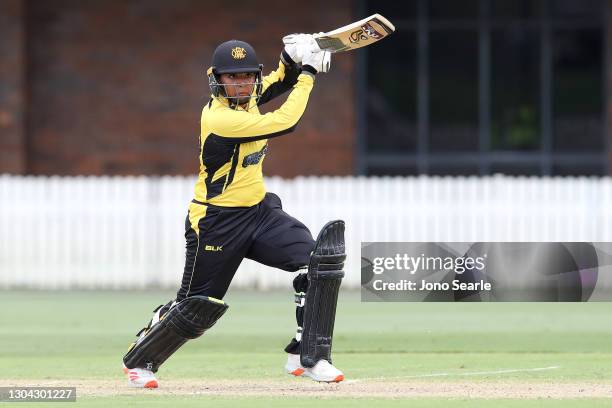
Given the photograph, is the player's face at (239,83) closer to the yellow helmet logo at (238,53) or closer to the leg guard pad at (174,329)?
the yellow helmet logo at (238,53)

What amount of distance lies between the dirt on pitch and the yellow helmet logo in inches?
72.1

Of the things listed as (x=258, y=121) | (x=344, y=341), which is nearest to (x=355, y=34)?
(x=258, y=121)

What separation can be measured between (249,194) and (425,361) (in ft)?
6.84

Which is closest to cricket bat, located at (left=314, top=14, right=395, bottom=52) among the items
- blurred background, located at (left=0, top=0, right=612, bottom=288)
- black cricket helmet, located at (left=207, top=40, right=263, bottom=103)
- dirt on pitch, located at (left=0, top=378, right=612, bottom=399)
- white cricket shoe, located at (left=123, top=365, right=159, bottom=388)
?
black cricket helmet, located at (left=207, top=40, right=263, bottom=103)

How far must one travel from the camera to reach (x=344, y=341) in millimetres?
10539

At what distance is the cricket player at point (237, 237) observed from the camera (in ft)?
25.2

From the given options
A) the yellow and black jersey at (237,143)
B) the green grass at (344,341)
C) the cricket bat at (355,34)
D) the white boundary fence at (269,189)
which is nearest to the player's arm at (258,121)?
the yellow and black jersey at (237,143)

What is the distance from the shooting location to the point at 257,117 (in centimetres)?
764

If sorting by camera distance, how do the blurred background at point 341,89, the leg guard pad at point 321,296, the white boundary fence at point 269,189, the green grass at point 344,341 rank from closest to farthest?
the leg guard pad at point 321,296
the green grass at point 344,341
the white boundary fence at point 269,189
the blurred background at point 341,89

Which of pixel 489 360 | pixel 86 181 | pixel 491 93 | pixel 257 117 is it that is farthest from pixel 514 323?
pixel 491 93

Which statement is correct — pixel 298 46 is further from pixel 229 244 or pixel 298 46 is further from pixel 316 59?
pixel 229 244

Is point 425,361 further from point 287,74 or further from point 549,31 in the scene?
point 549,31

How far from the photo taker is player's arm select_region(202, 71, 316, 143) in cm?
758

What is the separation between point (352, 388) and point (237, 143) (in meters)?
1.48
